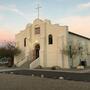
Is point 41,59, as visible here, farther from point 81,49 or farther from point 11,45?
point 11,45

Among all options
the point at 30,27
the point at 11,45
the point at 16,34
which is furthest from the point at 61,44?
the point at 11,45

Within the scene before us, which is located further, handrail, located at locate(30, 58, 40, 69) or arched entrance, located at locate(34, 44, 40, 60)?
arched entrance, located at locate(34, 44, 40, 60)

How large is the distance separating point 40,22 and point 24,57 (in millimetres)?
7743

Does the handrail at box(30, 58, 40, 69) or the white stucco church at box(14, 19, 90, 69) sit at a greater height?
the white stucco church at box(14, 19, 90, 69)

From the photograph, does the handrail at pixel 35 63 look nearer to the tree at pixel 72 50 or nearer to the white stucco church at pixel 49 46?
the white stucco church at pixel 49 46

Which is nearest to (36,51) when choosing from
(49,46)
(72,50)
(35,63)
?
(35,63)

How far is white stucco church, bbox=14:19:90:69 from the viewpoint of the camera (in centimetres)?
4419

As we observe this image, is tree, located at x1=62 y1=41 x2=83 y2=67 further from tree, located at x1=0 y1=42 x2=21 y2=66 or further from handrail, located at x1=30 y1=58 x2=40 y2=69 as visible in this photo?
tree, located at x1=0 y1=42 x2=21 y2=66

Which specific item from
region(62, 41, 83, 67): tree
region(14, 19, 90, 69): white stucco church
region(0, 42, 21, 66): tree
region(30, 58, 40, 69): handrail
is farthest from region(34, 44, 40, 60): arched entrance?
region(62, 41, 83, 67): tree

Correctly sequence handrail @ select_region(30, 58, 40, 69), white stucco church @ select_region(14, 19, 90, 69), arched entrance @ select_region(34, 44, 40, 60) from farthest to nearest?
arched entrance @ select_region(34, 44, 40, 60) < handrail @ select_region(30, 58, 40, 69) < white stucco church @ select_region(14, 19, 90, 69)

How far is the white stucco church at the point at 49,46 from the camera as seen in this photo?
4419 cm

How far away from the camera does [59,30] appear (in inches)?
1767

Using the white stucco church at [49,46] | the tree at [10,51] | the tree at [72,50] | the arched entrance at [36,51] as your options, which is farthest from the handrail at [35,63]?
the tree at [10,51]

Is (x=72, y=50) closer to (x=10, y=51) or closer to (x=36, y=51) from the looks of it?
(x=36, y=51)
